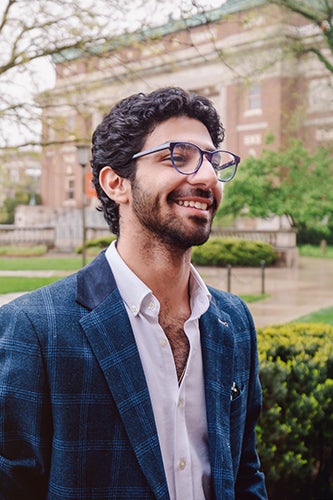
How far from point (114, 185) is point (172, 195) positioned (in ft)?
0.59

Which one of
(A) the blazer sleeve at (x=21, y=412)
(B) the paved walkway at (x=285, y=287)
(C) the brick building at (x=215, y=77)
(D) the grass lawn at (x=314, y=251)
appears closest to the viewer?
(A) the blazer sleeve at (x=21, y=412)

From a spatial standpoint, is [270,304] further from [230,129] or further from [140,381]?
[140,381]

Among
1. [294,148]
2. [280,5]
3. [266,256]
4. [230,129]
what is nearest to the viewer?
[280,5]

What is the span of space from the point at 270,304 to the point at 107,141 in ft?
26.3

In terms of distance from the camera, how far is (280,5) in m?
8.01

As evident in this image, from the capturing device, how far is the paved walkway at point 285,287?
8484mm

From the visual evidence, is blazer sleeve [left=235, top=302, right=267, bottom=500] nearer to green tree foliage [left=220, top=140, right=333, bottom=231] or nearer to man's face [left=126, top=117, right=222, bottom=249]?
man's face [left=126, top=117, right=222, bottom=249]

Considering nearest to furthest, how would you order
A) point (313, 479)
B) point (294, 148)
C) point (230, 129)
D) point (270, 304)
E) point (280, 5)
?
1. point (313, 479)
2. point (280, 5)
3. point (270, 304)
4. point (294, 148)
5. point (230, 129)

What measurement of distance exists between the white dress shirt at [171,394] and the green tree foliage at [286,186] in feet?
35.3

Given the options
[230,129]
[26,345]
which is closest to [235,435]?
[26,345]

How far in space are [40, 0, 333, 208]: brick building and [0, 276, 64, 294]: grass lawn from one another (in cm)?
107

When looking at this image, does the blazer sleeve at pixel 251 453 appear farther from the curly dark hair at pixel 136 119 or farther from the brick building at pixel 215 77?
the brick building at pixel 215 77

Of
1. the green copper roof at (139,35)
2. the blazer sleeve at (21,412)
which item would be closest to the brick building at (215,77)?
the green copper roof at (139,35)

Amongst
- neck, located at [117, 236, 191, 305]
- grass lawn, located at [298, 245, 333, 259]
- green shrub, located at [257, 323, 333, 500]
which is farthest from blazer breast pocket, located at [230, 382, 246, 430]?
grass lawn, located at [298, 245, 333, 259]
